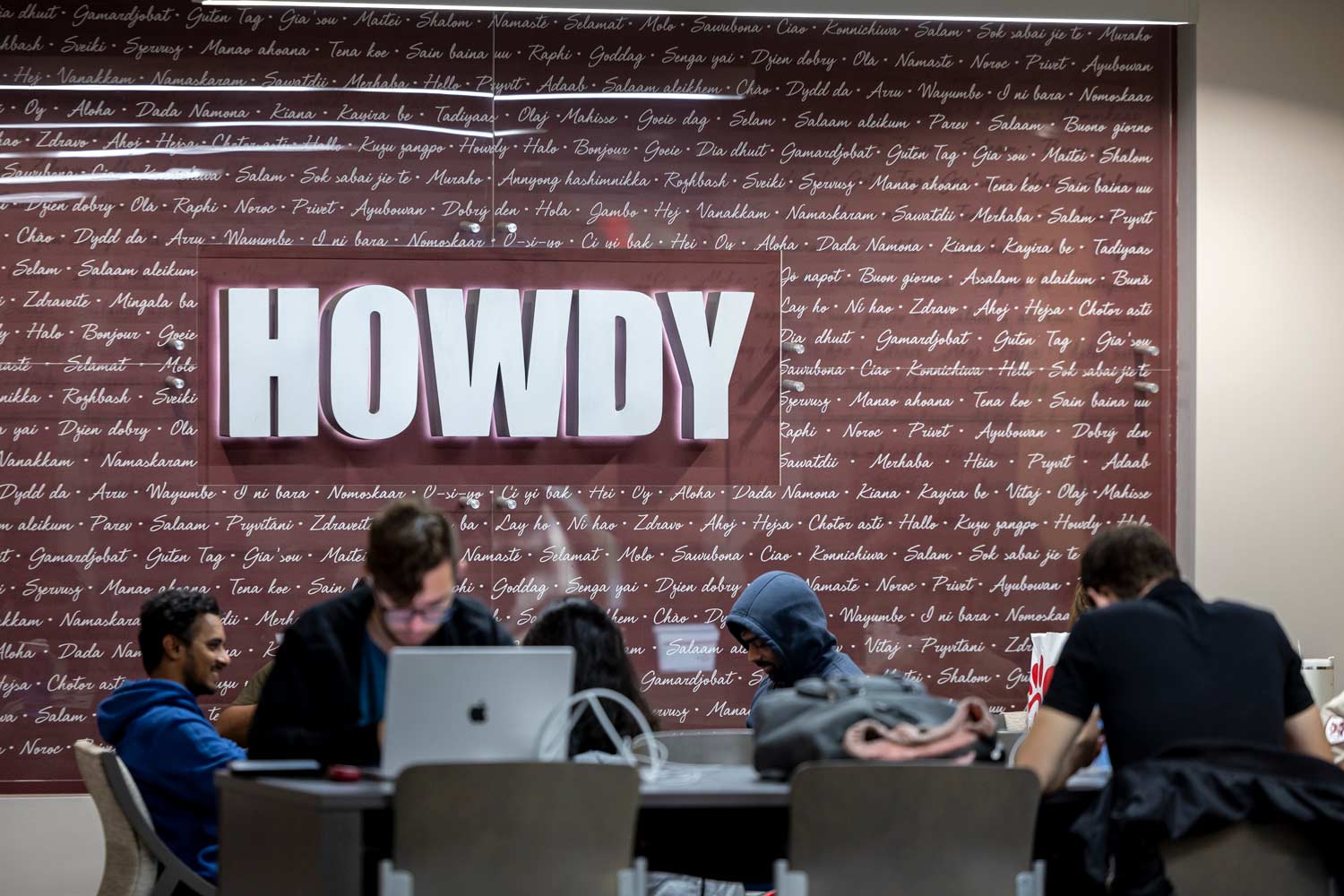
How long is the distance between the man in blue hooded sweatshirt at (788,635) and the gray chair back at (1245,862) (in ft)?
5.27

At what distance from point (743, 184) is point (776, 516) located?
4.11ft

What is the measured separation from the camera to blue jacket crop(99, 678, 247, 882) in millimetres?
3777

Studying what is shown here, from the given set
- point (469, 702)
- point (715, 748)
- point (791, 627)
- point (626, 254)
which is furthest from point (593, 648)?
point (626, 254)

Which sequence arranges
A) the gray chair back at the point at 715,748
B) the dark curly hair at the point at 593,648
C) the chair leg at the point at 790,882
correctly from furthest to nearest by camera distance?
1. the gray chair back at the point at 715,748
2. the dark curly hair at the point at 593,648
3. the chair leg at the point at 790,882

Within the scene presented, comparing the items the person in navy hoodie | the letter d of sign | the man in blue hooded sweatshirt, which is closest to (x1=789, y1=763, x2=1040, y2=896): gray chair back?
the man in blue hooded sweatshirt

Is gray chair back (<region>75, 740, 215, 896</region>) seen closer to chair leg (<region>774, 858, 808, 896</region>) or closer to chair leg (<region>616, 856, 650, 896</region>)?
chair leg (<region>616, 856, 650, 896</region>)

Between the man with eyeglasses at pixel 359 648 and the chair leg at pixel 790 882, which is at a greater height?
the man with eyeglasses at pixel 359 648

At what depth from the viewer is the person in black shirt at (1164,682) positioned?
2.87 m

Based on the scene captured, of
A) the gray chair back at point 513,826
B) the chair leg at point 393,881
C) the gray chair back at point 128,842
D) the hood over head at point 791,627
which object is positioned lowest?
the gray chair back at point 128,842

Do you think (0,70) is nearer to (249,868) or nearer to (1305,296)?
(249,868)

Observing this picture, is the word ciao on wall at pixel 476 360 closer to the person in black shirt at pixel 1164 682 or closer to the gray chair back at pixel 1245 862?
the person in black shirt at pixel 1164 682

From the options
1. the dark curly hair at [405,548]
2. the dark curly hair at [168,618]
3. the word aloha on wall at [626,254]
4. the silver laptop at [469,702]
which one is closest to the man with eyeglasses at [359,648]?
the dark curly hair at [405,548]

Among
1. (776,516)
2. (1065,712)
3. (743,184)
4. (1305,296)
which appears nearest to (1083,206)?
(1305,296)

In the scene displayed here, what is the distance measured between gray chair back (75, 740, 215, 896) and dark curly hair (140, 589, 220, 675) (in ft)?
1.20
